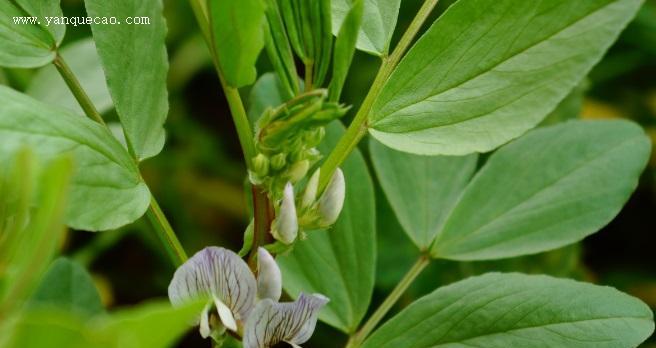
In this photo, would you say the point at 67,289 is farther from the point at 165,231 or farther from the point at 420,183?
the point at 420,183

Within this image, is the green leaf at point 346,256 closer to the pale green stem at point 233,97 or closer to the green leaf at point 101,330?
the pale green stem at point 233,97

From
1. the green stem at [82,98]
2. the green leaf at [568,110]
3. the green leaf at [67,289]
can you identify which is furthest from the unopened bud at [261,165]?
the green leaf at [568,110]

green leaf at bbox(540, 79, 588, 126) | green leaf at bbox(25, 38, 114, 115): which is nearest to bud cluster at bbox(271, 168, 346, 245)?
green leaf at bbox(25, 38, 114, 115)

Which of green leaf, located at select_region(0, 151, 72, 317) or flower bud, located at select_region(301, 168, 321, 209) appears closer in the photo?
green leaf, located at select_region(0, 151, 72, 317)

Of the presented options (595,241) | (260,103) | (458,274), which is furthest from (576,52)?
(595,241)

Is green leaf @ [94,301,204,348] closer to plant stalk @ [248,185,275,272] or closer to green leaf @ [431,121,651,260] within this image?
plant stalk @ [248,185,275,272]

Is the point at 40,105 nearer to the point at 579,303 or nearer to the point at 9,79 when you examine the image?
the point at 579,303

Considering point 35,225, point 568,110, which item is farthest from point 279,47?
point 568,110
